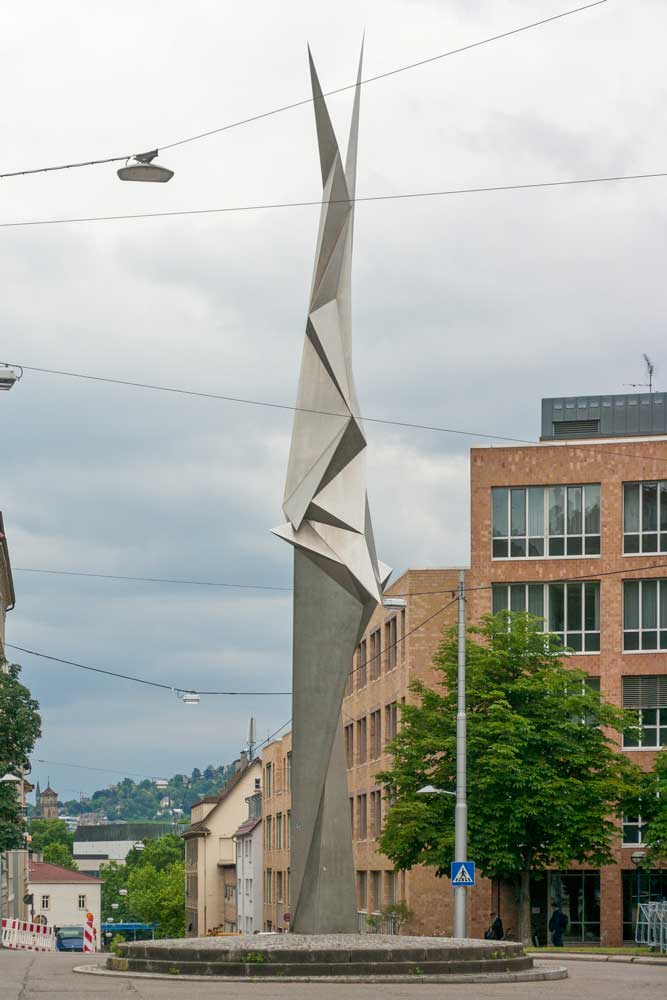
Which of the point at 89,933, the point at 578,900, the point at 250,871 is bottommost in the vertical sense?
the point at 250,871

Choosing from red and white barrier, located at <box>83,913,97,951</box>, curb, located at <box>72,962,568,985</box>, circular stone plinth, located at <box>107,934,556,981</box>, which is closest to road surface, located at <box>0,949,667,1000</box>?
curb, located at <box>72,962,568,985</box>

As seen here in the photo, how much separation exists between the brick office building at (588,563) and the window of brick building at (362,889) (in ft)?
42.8

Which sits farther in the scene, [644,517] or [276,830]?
[276,830]

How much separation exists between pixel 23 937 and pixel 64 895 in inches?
4067

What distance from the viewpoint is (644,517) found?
59.3 meters

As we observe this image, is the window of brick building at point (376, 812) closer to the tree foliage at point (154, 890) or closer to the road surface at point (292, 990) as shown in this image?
the road surface at point (292, 990)

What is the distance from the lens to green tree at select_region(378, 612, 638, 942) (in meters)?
46.4

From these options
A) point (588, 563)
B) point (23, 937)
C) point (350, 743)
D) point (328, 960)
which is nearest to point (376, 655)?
point (350, 743)

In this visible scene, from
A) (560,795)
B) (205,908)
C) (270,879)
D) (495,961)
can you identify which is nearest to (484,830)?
(560,795)

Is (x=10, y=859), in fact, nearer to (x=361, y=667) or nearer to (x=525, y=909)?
(x=361, y=667)

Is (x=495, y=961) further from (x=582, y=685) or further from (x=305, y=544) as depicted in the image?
(x=582, y=685)

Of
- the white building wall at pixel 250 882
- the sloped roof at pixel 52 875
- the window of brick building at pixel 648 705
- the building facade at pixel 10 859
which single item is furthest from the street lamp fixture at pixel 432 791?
the sloped roof at pixel 52 875

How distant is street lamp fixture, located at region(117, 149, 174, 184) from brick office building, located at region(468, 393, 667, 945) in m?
39.2

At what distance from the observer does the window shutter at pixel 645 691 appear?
190 ft
